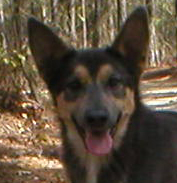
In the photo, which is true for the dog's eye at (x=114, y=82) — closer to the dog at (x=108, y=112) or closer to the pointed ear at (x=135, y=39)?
the dog at (x=108, y=112)

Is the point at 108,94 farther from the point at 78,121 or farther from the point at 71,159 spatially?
the point at 71,159

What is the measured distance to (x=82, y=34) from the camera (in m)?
36.0

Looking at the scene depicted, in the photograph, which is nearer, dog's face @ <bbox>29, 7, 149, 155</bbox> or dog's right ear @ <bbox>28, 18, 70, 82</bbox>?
dog's face @ <bbox>29, 7, 149, 155</bbox>

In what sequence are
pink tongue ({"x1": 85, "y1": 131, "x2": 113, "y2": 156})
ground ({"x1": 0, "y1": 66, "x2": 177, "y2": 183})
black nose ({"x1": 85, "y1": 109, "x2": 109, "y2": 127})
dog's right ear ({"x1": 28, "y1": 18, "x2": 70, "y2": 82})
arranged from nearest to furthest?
black nose ({"x1": 85, "y1": 109, "x2": 109, "y2": 127}) → pink tongue ({"x1": 85, "y1": 131, "x2": 113, "y2": 156}) → dog's right ear ({"x1": 28, "y1": 18, "x2": 70, "y2": 82}) → ground ({"x1": 0, "y1": 66, "x2": 177, "y2": 183})

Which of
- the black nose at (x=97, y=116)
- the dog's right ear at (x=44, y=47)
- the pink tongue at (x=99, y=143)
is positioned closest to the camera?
the black nose at (x=97, y=116)

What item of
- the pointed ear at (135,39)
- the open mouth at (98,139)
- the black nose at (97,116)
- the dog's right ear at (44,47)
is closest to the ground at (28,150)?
the dog's right ear at (44,47)

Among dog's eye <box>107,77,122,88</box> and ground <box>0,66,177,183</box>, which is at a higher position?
dog's eye <box>107,77,122,88</box>

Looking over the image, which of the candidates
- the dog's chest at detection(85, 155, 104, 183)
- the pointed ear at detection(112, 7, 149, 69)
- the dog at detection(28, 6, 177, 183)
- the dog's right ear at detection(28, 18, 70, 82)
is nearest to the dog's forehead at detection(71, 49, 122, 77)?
the dog at detection(28, 6, 177, 183)

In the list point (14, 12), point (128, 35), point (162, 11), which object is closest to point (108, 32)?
point (162, 11)

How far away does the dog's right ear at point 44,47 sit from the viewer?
21.7 feet

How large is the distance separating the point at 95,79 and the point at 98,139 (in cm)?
61

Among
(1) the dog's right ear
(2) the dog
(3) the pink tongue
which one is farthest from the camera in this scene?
(1) the dog's right ear

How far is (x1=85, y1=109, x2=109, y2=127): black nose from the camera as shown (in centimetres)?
597

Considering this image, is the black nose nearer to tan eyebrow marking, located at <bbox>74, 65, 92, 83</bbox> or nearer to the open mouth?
the open mouth
